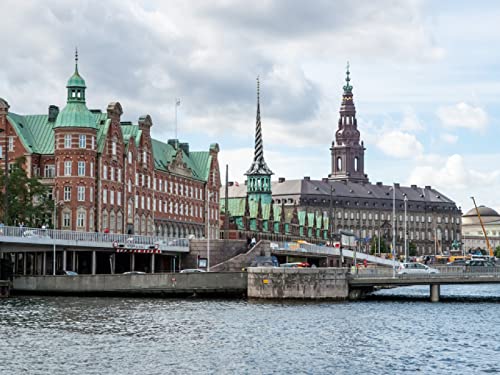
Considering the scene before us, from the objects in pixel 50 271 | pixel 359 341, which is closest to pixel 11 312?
pixel 359 341

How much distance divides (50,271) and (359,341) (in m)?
57.6

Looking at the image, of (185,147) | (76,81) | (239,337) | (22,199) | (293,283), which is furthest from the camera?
(185,147)

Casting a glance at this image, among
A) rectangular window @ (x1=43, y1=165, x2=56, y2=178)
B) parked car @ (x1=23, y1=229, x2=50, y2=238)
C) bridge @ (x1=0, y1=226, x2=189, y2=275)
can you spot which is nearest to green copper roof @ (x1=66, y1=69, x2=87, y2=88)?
rectangular window @ (x1=43, y1=165, x2=56, y2=178)

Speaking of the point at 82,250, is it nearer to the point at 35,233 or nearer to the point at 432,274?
the point at 35,233

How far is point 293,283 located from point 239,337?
30.3 metres

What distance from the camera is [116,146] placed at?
137000 millimetres

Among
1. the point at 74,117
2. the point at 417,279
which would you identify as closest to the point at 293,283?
the point at 417,279

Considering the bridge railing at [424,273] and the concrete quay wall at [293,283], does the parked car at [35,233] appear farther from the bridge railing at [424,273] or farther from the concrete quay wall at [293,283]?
the bridge railing at [424,273]

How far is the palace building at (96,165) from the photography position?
128m

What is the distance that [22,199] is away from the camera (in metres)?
118

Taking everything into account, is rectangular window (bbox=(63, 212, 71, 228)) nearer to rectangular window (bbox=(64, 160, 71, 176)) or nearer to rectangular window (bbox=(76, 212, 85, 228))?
rectangular window (bbox=(76, 212, 85, 228))

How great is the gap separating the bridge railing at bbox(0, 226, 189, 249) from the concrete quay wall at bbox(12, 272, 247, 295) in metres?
4.01

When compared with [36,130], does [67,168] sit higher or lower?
lower

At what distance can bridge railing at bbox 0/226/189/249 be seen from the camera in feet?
317
